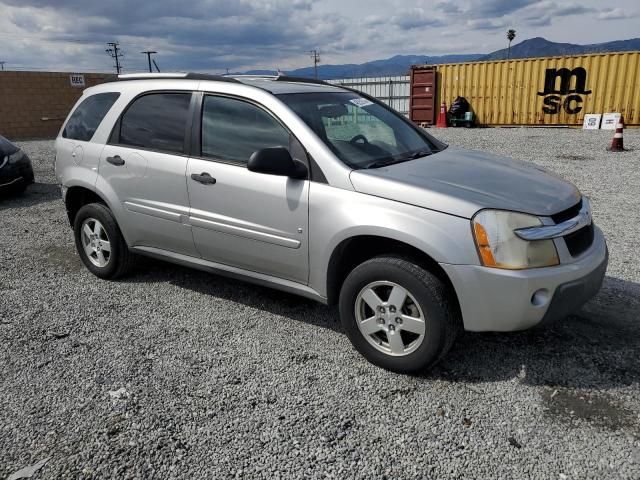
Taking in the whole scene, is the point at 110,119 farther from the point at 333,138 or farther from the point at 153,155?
the point at 333,138

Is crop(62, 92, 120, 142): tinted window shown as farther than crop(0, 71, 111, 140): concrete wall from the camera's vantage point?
No

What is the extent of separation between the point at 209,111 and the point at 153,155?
23.5 inches

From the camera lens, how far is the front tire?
9.13ft

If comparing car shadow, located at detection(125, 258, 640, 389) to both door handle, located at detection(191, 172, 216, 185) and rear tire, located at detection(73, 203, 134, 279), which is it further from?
door handle, located at detection(191, 172, 216, 185)

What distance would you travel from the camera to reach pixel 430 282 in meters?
2.77

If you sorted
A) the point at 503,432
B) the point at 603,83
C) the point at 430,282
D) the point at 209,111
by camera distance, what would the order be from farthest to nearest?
the point at 603,83
the point at 209,111
the point at 430,282
the point at 503,432

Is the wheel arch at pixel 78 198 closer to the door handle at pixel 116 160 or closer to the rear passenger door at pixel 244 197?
the door handle at pixel 116 160

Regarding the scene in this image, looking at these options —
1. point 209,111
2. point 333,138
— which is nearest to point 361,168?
point 333,138

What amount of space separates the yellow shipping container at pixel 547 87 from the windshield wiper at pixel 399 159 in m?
15.9

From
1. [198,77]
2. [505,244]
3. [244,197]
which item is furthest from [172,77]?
[505,244]

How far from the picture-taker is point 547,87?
17594mm

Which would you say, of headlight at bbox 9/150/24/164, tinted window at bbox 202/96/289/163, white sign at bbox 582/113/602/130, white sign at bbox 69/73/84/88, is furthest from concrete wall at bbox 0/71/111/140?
tinted window at bbox 202/96/289/163

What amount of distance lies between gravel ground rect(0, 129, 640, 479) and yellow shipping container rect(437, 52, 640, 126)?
1471cm

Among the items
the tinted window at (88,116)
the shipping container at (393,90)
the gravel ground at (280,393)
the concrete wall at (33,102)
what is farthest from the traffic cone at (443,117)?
the tinted window at (88,116)
